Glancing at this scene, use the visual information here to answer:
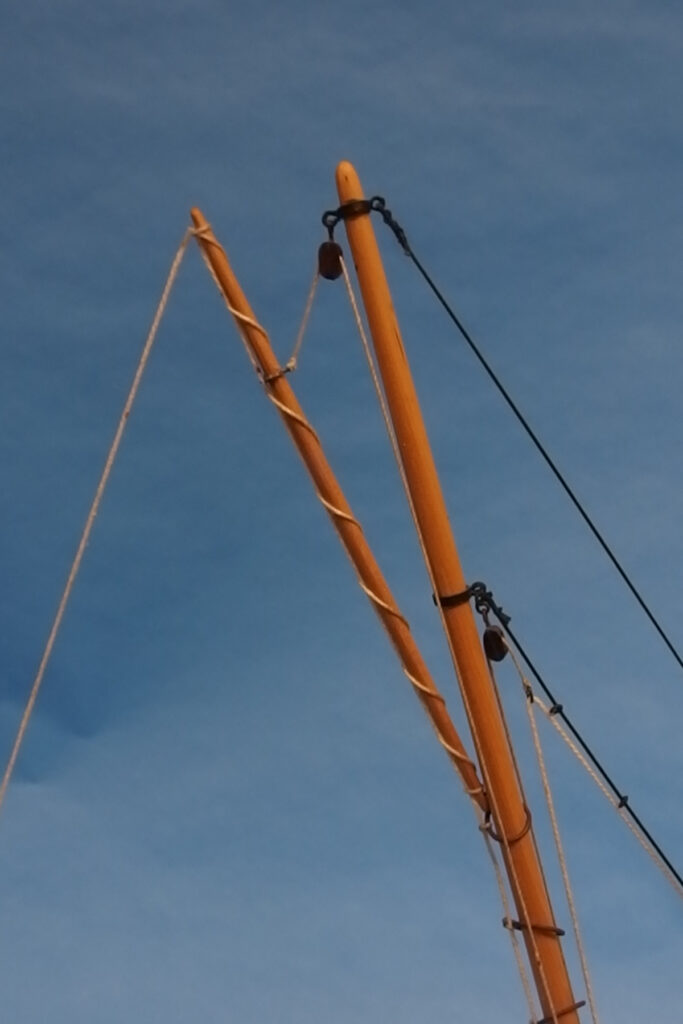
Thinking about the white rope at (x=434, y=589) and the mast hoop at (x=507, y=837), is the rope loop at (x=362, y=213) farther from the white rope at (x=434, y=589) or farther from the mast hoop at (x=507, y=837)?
the mast hoop at (x=507, y=837)

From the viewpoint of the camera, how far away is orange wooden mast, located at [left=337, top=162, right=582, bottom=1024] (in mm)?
16562

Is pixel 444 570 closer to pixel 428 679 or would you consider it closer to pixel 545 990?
pixel 428 679

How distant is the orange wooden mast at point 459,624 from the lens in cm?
1656

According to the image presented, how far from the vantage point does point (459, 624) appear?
17141 millimetres

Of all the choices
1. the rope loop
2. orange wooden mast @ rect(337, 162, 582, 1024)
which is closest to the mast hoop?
orange wooden mast @ rect(337, 162, 582, 1024)

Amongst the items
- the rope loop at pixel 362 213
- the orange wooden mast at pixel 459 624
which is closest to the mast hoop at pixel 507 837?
the orange wooden mast at pixel 459 624

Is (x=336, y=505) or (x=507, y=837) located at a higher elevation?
(x=336, y=505)

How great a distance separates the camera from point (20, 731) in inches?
671

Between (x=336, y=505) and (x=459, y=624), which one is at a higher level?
(x=336, y=505)

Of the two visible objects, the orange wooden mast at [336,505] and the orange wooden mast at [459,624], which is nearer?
the orange wooden mast at [459,624]

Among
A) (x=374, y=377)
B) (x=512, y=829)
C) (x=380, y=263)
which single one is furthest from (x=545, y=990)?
(x=380, y=263)

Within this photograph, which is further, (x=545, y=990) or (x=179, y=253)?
(x=179, y=253)

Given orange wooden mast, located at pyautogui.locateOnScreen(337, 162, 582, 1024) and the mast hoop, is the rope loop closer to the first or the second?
orange wooden mast, located at pyautogui.locateOnScreen(337, 162, 582, 1024)

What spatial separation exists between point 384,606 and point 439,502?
1.12 m
